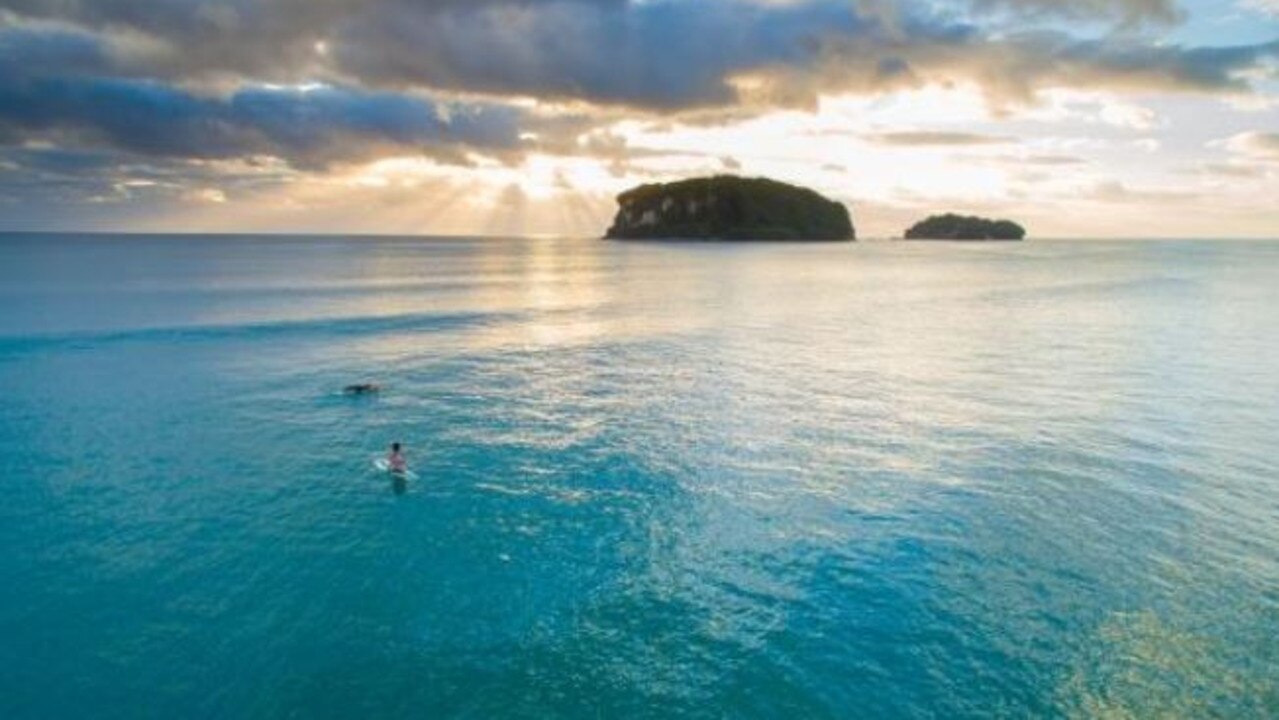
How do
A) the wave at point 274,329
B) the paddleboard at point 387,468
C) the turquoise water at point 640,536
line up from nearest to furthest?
the turquoise water at point 640,536
the paddleboard at point 387,468
the wave at point 274,329

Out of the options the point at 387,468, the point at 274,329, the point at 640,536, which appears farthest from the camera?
the point at 274,329

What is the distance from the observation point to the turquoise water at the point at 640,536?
65.2ft

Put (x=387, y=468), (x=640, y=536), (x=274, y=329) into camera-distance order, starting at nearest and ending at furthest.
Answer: (x=640, y=536), (x=387, y=468), (x=274, y=329)

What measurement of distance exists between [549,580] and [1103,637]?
665 inches

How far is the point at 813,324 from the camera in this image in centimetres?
9169

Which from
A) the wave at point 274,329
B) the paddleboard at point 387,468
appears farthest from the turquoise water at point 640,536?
the wave at point 274,329

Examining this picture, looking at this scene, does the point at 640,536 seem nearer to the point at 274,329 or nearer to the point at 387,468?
the point at 387,468

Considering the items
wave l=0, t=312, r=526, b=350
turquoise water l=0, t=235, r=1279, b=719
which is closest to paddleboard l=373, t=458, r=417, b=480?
turquoise water l=0, t=235, r=1279, b=719

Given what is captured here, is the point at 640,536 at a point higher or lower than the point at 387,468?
lower

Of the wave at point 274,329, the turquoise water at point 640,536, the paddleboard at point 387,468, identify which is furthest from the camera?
the wave at point 274,329

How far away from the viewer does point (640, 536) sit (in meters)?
28.7

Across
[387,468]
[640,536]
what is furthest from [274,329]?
[640,536]

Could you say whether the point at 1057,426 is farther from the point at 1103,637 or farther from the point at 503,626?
the point at 503,626

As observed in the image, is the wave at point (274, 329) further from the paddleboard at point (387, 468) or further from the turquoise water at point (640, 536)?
the paddleboard at point (387, 468)
